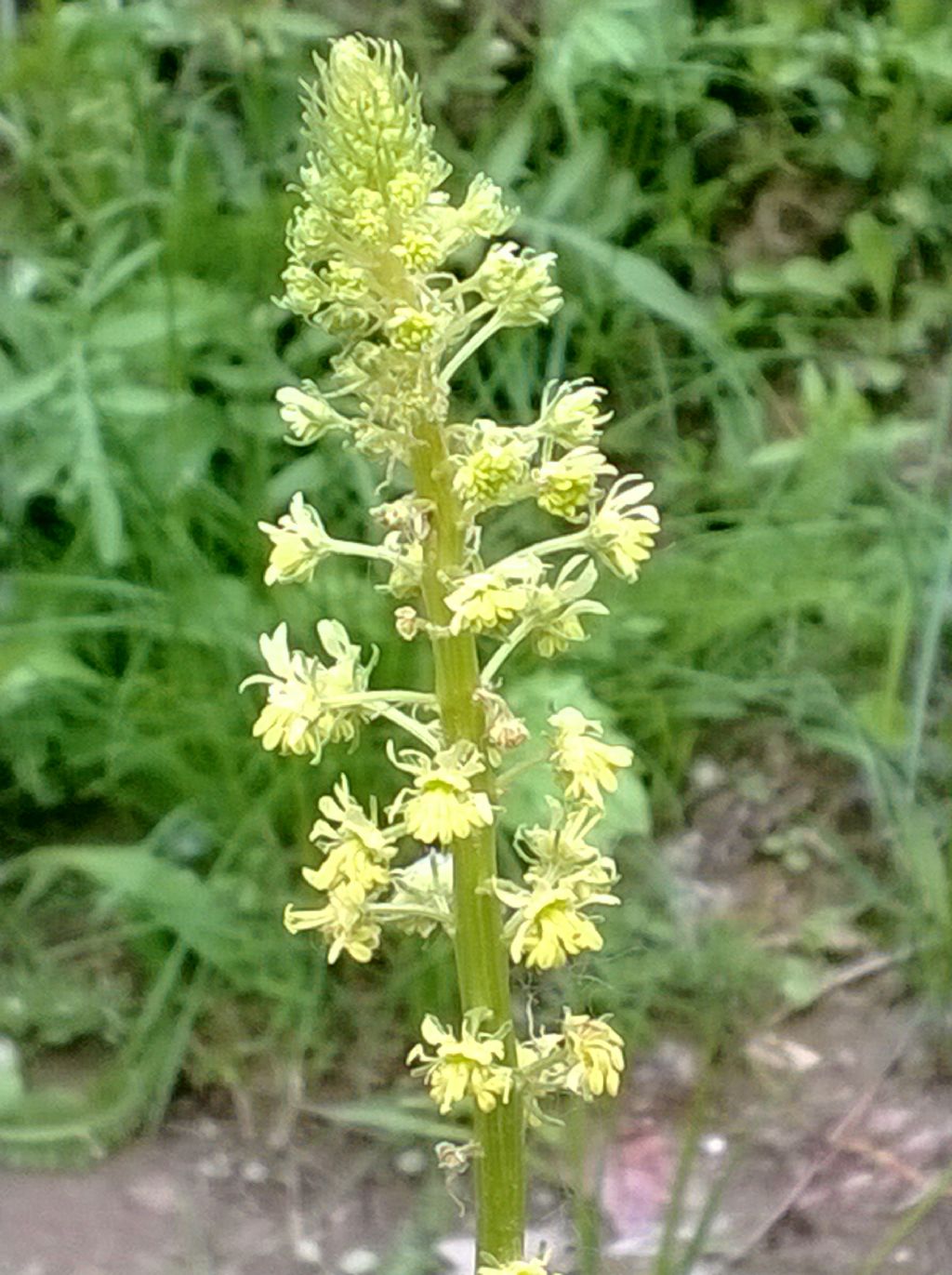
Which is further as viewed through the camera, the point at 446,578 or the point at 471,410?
the point at 471,410

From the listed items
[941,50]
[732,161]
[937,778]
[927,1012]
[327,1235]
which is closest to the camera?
[327,1235]

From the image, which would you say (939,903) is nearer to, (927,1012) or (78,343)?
(927,1012)

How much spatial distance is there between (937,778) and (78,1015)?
911mm

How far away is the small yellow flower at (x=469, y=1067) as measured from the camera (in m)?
0.84

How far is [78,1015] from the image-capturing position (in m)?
1.83

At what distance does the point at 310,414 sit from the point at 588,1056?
33cm

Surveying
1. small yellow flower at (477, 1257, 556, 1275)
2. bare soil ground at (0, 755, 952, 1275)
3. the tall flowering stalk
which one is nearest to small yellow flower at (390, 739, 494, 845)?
the tall flowering stalk

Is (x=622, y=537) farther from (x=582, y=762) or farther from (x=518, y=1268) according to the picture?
(x=518, y=1268)

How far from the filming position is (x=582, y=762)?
849 mm

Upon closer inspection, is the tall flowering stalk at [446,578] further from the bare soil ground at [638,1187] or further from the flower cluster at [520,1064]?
the bare soil ground at [638,1187]

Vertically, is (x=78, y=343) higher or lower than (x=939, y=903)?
higher

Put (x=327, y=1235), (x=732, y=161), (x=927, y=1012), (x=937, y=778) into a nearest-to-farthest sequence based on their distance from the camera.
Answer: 1. (x=327, y=1235)
2. (x=927, y=1012)
3. (x=937, y=778)
4. (x=732, y=161)

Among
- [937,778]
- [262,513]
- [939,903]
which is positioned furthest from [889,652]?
[262,513]

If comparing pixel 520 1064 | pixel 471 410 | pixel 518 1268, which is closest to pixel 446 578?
pixel 520 1064
